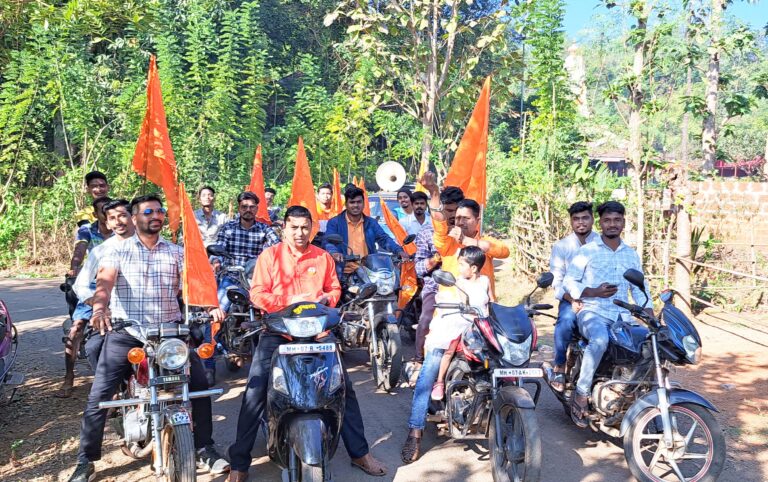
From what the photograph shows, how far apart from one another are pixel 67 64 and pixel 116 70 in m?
3.22

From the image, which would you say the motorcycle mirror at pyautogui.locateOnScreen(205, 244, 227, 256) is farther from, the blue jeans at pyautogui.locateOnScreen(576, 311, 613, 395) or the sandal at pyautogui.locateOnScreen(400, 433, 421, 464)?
the blue jeans at pyautogui.locateOnScreen(576, 311, 613, 395)

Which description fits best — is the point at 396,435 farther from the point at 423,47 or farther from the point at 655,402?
the point at 423,47

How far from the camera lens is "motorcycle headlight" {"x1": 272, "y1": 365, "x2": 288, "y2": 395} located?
3.55 meters

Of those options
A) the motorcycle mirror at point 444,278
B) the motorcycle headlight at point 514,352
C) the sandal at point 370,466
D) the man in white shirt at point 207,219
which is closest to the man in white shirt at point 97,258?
the sandal at point 370,466

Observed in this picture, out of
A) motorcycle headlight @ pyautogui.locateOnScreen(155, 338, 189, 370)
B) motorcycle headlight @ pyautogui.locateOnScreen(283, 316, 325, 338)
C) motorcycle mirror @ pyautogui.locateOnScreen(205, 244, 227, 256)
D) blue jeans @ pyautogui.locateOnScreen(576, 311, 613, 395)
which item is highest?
motorcycle mirror @ pyautogui.locateOnScreen(205, 244, 227, 256)

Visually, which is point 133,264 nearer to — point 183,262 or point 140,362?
point 183,262

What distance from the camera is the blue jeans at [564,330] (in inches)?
200

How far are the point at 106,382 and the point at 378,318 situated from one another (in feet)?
8.66

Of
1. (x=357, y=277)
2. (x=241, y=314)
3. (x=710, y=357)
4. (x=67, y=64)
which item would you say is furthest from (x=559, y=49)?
(x=67, y=64)

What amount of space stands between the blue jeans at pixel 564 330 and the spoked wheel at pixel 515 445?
50.5 inches

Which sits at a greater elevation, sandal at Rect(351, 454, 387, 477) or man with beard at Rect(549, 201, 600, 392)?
man with beard at Rect(549, 201, 600, 392)

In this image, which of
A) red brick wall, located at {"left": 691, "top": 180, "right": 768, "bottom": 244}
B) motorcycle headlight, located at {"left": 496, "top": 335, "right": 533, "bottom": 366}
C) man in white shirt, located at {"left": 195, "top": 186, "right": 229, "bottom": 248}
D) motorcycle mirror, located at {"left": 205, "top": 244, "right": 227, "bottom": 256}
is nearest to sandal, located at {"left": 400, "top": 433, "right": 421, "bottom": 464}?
motorcycle headlight, located at {"left": 496, "top": 335, "right": 533, "bottom": 366}

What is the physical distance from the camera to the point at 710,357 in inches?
283

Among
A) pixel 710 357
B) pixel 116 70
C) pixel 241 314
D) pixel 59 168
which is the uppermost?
pixel 116 70
